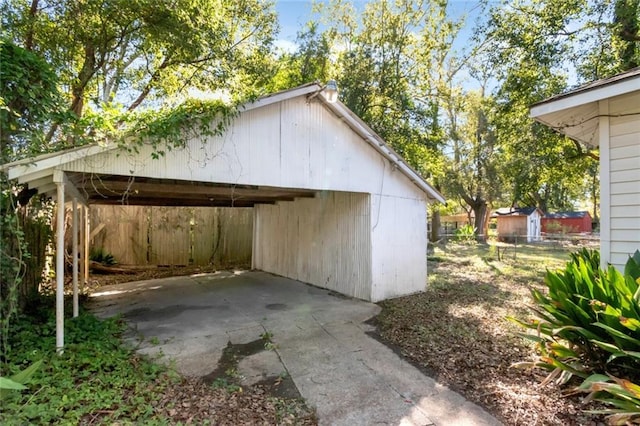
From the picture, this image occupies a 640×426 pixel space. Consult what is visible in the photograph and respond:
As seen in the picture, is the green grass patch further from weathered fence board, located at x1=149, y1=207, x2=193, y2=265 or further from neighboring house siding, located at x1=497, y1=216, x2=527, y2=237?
neighboring house siding, located at x1=497, y1=216, x2=527, y2=237

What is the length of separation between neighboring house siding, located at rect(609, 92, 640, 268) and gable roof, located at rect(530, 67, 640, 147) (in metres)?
0.23

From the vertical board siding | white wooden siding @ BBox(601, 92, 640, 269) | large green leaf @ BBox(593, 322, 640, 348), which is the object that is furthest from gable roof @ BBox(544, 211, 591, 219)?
large green leaf @ BBox(593, 322, 640, 348)

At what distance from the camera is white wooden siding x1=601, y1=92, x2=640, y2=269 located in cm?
371

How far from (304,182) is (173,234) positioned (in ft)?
26.9

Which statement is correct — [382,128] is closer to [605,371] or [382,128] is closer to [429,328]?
[429,328]

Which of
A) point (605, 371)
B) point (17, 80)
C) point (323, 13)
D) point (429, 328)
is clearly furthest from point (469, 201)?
point (17, 80)

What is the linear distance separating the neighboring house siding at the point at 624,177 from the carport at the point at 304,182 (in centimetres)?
378

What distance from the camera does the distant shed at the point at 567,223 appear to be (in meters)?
30.0

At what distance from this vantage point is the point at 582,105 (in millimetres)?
4281

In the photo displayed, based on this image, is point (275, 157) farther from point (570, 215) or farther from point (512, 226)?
point (570, 215)

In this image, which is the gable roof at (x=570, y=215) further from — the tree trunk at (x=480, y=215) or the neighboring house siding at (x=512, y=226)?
the tree trunk at (x=480, y=215)

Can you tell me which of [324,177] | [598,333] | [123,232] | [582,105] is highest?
[582,105]

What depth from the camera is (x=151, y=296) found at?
7.62 metres

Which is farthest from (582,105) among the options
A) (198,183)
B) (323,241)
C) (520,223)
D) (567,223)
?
(567,223)
